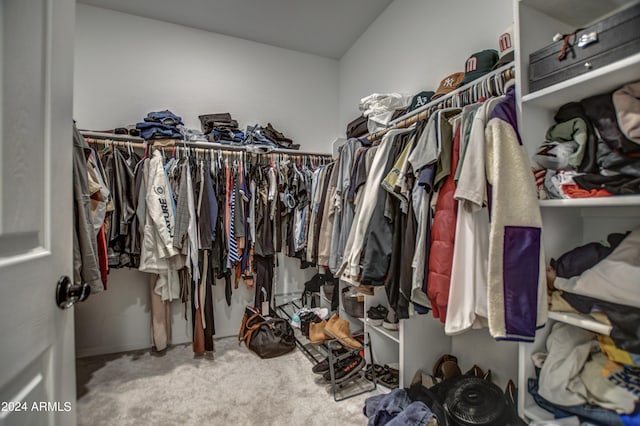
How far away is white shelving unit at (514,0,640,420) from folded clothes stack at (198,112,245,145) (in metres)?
2.19

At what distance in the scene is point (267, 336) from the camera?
7.48 ft

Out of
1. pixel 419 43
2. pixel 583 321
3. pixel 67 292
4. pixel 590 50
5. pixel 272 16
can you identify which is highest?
pixel 272 16

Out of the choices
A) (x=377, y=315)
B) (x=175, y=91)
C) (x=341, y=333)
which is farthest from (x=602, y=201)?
(x=175, y=91)

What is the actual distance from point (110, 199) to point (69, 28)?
161cm

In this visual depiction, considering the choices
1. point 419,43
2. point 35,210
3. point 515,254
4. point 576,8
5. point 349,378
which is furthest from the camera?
point 419,43

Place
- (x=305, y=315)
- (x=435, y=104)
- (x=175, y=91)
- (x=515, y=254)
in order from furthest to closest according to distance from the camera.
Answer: (x=175, y=91) → (x=305, y=315) → (x=435, y=104) → (x=515, y=254)

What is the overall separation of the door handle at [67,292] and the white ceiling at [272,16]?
260 centimetres

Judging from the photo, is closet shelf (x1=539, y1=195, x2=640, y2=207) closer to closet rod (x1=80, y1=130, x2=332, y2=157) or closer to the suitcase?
the suitcase

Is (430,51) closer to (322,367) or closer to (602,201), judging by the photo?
(602,201)

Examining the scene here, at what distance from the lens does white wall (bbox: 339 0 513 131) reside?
67.7 inches

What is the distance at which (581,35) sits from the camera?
0.91 meters

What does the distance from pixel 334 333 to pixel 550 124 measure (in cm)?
167

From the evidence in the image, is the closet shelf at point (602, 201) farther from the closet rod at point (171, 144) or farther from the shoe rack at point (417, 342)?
the closet rod at point (171, 144)

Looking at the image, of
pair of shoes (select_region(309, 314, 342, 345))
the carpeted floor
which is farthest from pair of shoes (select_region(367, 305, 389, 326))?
the carpeted floor
